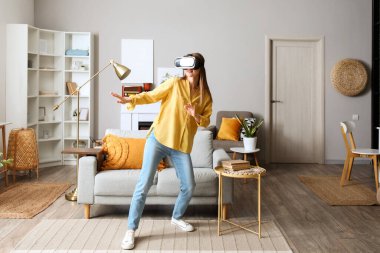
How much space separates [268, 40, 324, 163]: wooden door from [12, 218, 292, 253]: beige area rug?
372cm

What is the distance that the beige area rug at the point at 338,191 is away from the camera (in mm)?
4504

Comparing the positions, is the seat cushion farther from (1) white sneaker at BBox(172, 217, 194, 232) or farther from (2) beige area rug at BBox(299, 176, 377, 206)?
(1) white sneaker at BBox(172, 217, 194, 232)

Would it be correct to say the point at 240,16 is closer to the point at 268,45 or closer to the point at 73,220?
the point at 268,45

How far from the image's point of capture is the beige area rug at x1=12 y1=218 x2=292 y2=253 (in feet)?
10.2

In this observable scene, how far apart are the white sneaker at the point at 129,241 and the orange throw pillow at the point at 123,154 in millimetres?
923

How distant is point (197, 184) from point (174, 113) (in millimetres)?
857

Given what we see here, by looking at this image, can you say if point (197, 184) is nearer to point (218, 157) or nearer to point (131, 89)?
point (218, 157)

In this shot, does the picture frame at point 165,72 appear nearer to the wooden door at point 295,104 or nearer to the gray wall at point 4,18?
the wooden door at point 295,104

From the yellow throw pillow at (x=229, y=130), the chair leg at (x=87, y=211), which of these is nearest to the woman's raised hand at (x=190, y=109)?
the chair leg at (x=87, y=211)

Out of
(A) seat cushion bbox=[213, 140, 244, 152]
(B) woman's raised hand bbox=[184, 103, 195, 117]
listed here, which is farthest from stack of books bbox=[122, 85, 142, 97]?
(B) woman's raised hand bbox=[184, 103, 195, 117]

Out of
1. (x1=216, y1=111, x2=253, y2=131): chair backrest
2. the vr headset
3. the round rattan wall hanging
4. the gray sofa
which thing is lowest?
the gray sofa

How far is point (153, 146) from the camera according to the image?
3168 mm

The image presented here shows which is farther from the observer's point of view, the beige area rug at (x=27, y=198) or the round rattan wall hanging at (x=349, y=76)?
the round rattan wall hanging at (x=349, y=76)

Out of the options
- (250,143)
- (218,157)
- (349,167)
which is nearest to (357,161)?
(349,167)
